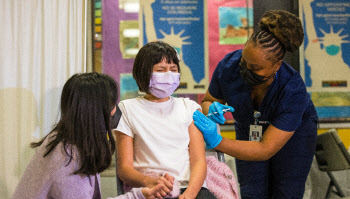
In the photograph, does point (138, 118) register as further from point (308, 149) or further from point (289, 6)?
point (289, 6)

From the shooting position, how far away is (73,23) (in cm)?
188

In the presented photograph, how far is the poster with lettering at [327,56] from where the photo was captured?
114 inches

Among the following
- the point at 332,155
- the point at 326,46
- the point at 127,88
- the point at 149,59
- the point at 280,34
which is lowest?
the point at 332,155

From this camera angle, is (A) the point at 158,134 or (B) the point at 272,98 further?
(B) the point at 272,98

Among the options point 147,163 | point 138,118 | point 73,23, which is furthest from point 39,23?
point 147,163

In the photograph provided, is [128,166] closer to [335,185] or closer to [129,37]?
[129,37]

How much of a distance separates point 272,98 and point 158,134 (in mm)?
651

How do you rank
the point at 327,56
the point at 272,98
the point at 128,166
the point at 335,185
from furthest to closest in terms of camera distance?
the point at 327,56 < the point at 335,185 < the point at 272,98 < the point at 128,166

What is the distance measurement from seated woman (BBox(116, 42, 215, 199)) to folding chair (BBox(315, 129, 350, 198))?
4.52 feet

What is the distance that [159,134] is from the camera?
1525mm

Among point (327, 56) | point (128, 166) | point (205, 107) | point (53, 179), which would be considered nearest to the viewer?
point (53, 179)

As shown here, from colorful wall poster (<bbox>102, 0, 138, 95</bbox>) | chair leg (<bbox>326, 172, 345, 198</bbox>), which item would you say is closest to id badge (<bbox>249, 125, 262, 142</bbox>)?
chair leg (<bbox>326, 172, 345, 198</bbox>)

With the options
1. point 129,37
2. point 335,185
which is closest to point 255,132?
point 335,185

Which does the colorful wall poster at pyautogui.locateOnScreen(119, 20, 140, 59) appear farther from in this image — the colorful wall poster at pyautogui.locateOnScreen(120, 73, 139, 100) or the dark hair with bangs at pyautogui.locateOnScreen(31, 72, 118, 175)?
the dark hair with bangs at pyautogui.locateOnScreen(31, 72, 118, 175)
